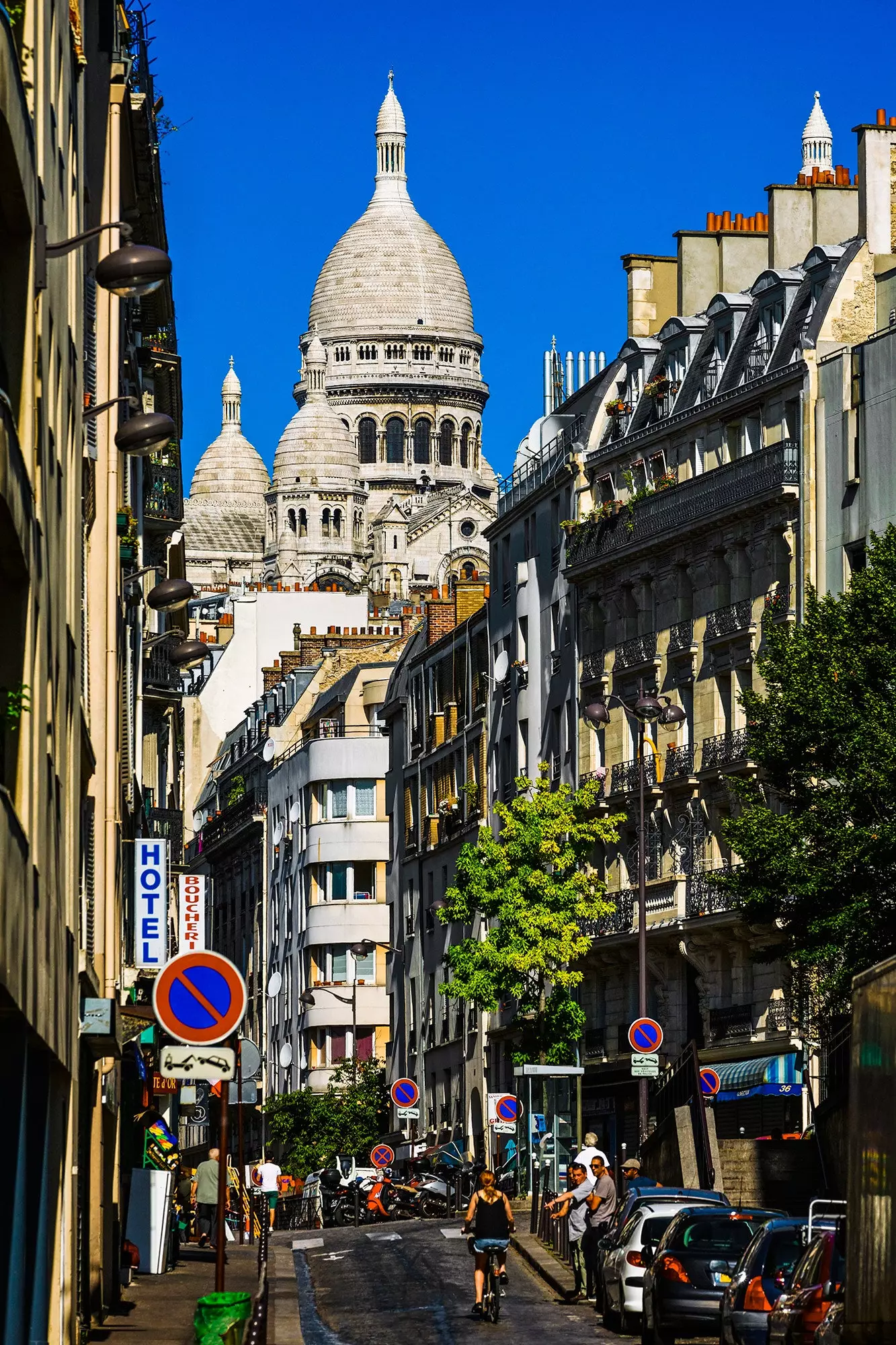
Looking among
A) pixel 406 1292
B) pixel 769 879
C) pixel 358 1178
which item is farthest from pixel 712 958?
pixel 406 1292

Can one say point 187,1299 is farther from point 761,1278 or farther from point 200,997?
point 200,997

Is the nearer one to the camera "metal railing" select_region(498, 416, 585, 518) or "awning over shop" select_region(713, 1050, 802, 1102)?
"awning over shop" select_region(713, 1050, 802, 1102)

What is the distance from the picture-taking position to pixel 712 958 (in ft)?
214

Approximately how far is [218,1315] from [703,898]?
143 ft

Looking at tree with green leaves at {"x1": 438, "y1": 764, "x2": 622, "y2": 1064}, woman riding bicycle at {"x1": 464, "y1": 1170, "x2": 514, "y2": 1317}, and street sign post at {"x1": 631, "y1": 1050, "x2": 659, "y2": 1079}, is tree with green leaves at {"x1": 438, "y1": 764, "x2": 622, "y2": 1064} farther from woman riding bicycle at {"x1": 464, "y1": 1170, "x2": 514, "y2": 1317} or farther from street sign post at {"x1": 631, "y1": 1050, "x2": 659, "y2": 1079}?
woman riding bicycle at {"x1": 464, "y1": 1170, "x2": 514, "y2": 1317}

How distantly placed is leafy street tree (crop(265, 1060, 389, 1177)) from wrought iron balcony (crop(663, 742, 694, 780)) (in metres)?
31.0

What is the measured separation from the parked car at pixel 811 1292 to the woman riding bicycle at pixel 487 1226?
31.2 ft

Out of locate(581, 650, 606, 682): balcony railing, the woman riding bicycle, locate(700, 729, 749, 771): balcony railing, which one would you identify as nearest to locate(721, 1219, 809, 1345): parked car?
the woman riding bicycle

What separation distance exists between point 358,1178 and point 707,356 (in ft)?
68.7

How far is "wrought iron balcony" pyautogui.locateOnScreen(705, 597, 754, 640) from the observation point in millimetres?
64625

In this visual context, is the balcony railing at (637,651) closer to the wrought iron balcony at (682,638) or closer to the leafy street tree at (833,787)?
the wrought iron balcony at (682,638)

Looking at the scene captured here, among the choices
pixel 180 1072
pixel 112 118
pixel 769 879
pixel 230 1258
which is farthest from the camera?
pixel 769 879

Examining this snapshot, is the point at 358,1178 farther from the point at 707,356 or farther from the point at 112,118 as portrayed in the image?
the point at 112,118

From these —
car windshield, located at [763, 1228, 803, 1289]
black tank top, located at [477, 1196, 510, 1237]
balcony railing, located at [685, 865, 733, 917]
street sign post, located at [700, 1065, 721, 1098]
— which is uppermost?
balcony railing, located at [685, 865, 733, 917]
